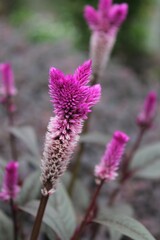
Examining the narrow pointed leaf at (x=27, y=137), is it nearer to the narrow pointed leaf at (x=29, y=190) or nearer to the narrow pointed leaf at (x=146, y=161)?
the narrow pointed leaf at (x=29, y=190)

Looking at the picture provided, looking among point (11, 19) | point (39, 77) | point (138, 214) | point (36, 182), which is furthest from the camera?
point (11, 19)

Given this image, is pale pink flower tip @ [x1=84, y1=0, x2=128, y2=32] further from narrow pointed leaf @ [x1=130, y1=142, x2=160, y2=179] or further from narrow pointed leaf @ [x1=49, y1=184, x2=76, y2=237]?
narrow pointed leaf @ [x1=49, y1=184, x2=76, y2=237]

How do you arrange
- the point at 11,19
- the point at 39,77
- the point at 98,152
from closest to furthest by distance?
the point at 98,152 < the point at 39,77 < the point at 11,19

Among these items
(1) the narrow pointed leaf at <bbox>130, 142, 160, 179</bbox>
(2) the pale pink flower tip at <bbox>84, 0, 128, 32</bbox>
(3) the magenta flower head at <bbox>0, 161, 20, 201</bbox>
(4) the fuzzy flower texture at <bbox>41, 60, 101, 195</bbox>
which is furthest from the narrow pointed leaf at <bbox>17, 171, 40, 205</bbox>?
(2) the pale pink flower tip at <bbox>84, 0, 128, 32</bbox>

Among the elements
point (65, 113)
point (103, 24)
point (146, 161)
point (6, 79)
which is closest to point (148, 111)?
point (146, 161)

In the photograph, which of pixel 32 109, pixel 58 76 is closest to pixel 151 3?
pixel 32 109

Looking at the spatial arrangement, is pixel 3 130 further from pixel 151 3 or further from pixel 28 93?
pixel 151 3

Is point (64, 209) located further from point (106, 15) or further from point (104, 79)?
point (104, 79)
